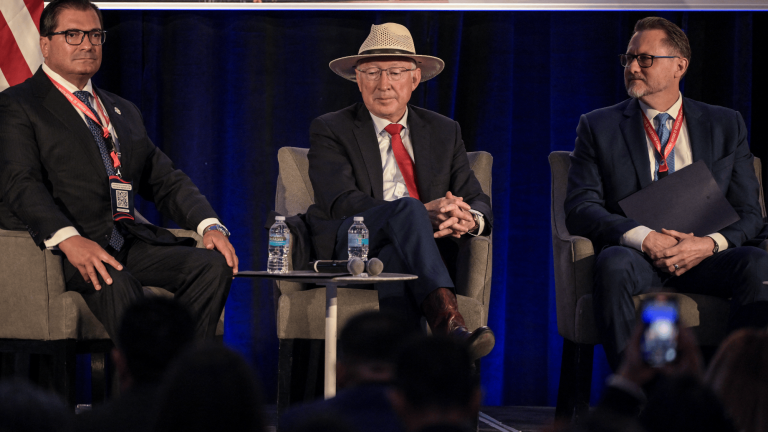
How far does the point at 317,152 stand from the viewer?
3.48m

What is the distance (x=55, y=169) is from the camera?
2980 mm

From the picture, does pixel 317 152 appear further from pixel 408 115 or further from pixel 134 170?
pixel 134 170

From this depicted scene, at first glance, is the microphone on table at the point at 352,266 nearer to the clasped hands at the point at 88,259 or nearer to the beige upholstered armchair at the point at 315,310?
the beige upholstered armchair at the point at 315,310

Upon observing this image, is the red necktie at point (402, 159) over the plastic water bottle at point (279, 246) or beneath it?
over

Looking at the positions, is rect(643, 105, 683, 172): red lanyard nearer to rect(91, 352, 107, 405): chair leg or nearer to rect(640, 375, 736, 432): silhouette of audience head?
rect(91, 352, 107, 405): chair leg

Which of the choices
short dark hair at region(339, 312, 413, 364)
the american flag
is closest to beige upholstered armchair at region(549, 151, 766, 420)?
short dark hair at region(339, 312, 413, 364)

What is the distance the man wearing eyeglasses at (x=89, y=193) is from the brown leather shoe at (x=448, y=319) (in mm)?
756

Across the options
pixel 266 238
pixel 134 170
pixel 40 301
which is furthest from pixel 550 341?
pixel 40 301

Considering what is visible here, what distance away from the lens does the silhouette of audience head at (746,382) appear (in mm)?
1183

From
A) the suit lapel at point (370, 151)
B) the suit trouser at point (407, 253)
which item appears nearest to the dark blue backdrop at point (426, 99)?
the suit lapel at point (370, 151)

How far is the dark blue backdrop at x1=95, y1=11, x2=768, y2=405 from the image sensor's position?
4238 millimetres

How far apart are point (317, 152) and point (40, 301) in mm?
1274

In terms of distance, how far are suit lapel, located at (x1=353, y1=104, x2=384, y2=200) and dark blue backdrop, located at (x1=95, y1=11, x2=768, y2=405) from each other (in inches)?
30.1

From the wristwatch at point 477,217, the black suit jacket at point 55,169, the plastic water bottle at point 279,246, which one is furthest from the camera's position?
the wristwatch at point 477,217
